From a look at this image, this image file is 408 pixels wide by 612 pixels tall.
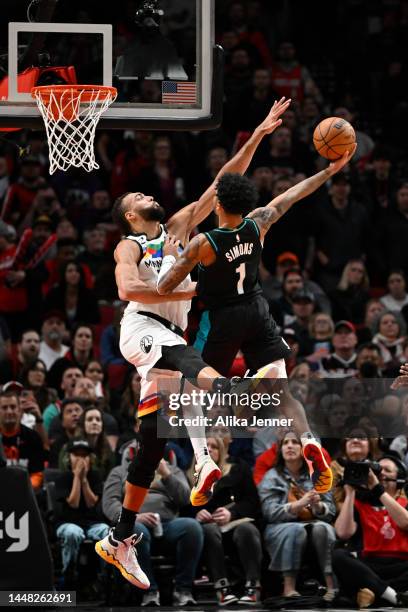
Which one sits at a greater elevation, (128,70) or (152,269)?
(128,70)

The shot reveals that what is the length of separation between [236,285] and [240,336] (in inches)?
13.6

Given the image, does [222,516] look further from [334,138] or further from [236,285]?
[334,138]

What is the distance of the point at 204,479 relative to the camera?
9.52 metres

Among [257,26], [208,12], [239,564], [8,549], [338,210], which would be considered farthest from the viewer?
[257,26]

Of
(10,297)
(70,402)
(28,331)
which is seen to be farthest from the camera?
(10,297)

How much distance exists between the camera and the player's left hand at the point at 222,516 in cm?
1230

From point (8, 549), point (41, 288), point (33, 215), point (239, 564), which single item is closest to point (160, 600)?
point (239, 564)

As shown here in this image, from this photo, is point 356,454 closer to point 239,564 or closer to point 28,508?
point 239,564

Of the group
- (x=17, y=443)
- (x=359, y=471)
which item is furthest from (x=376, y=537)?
(x=17, y=443)

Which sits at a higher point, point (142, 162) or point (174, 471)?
point (142, 162)

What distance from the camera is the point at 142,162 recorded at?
16828mm

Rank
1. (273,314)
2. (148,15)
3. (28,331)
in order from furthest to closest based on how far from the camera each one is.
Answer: (273,314)
(28,331)
(148,15)

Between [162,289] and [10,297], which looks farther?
[10,297]

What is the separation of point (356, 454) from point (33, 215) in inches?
219
